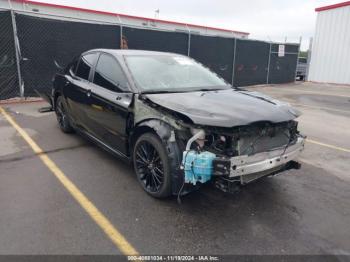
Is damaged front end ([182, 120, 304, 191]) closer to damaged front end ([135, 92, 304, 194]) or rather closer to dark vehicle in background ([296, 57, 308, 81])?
damaged front end ([135, 92, 304, 194])

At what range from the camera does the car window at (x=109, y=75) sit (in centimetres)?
364

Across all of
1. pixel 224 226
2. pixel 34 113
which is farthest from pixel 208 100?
pixel 34 113

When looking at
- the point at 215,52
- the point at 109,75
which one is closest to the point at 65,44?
the point at 109,75

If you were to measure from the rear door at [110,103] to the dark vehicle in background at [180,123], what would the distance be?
0.01 meters

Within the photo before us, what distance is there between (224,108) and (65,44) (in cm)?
803

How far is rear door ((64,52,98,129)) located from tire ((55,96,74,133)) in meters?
0.39

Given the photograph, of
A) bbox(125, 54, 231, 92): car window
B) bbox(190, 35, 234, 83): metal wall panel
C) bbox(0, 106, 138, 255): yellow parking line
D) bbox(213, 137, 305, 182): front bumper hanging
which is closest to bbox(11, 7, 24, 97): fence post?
bbox(0, 106, 138, 255): yellow parking line

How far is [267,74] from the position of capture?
15977mm

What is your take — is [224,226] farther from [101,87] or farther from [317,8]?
[317,8]

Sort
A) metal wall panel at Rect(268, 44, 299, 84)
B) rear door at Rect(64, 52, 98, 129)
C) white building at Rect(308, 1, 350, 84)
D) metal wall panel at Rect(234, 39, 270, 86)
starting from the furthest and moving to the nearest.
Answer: white building at Rect(308, 1, 350, 84) < metal wall panel at Rect(268, 44, 299, 84) < metal wall panel at Rect(234, 39, 270, 86) < rear door at Rect(64, 52, 98, 129)

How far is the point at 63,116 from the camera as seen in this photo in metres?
5.52

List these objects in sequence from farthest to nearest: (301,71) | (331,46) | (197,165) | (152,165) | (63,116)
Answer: (301,71) < (331,46) < (63,116) < (152,165) < (197,165)

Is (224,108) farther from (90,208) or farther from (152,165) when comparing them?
(90,208)

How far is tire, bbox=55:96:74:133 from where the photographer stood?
5.38 metres
